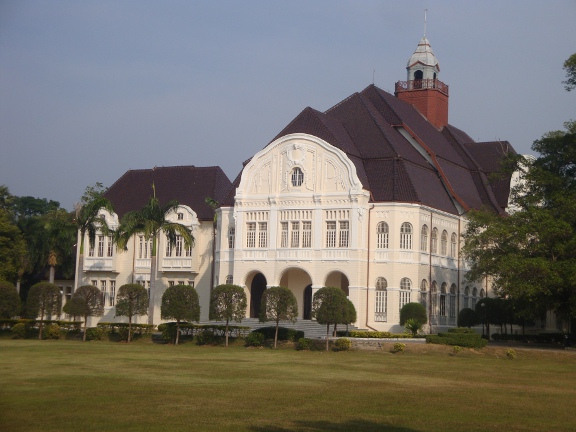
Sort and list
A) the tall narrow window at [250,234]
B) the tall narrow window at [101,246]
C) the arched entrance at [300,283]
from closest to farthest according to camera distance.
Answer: the tall narrow window at [250,234] < the arched entrance at [300,283] < the tall narrow window at [101,246]

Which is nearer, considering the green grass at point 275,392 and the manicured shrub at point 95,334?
the green grass at point 275,392

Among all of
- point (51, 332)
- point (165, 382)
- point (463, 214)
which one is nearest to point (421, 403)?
point (165, 382)

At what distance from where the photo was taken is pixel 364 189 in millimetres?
53219

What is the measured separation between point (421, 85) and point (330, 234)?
20.1 meters

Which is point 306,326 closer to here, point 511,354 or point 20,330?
point 511,354

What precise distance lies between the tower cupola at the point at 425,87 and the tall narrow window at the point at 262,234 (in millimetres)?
19082

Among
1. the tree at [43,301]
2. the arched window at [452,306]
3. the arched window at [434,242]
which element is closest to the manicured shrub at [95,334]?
the tree at [43,301]

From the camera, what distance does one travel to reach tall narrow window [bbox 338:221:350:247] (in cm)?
5322

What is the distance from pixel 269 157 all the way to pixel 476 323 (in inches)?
652

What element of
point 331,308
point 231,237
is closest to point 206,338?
point 331,308

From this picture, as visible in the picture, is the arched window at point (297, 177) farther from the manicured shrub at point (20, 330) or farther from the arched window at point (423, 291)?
the manicured shrub at point (20, 330)

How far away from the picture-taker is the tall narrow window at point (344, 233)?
175 ft

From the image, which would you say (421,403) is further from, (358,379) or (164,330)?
(164,330)

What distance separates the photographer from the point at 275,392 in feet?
76.3
